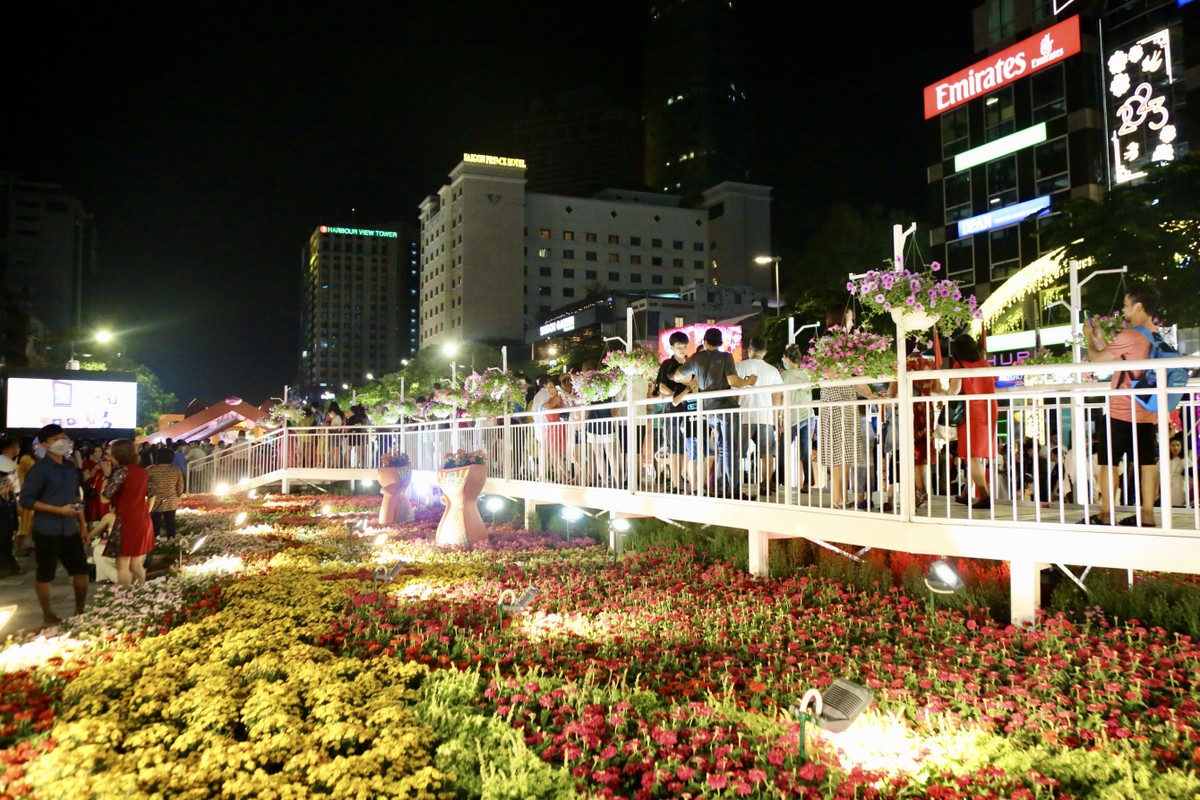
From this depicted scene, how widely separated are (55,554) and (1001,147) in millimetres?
44022

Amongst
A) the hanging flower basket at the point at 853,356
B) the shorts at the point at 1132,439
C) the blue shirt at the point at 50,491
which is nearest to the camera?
the shorts at the point at 1132,439

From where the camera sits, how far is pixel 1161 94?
33031 mm

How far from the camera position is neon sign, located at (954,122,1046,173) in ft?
133

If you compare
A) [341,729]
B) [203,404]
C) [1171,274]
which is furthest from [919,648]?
[203,404]

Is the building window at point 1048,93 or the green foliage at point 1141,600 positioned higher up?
the building window at point 1048,93

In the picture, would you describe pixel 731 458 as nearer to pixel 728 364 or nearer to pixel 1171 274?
pixel 728 364

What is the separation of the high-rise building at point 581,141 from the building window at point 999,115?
149 metres

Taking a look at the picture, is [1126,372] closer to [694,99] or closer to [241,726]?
[241,726]

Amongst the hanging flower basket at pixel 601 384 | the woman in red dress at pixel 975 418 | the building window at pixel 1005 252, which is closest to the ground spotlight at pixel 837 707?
the woman in red dress at pixel 975 418

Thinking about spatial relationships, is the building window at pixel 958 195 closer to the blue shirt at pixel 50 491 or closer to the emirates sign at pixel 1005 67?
the emirates sign at pixel 1005 67

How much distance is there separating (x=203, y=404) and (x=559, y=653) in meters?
56.1

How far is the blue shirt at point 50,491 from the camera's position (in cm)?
921

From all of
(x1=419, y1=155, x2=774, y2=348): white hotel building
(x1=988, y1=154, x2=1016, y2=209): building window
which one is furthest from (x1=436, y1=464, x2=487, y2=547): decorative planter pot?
(x1=419, y1=155, x2=774, y2=348): white hotel building

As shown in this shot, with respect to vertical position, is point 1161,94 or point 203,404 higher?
point 1161,94
